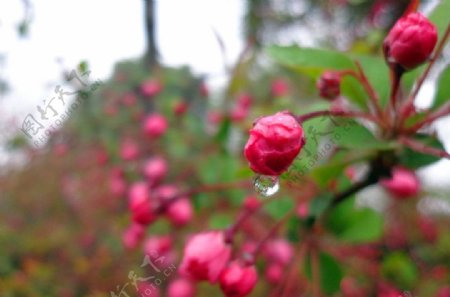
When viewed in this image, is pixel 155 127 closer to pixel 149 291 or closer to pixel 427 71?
pixel 149 291

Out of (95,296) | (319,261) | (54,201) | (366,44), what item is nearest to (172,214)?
(319,261)

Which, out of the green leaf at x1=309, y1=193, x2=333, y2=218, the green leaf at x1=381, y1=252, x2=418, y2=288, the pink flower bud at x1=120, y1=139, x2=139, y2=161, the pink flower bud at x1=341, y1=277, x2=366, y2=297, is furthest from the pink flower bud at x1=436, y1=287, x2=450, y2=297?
the pink flower bud at x1=120, y1=139, x2=139, y2=161

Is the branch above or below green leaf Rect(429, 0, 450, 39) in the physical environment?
below

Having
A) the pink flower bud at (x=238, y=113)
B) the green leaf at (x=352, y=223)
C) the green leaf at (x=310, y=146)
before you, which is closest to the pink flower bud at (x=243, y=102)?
the pink flower bud at (x=238, y=113)

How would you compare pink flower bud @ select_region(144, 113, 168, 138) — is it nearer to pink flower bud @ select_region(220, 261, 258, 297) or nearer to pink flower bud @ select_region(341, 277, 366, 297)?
pink flower bud @ select_region(341, 277, 366, 297)

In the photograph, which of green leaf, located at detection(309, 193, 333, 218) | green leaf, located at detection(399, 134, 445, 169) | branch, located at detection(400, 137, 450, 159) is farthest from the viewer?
green leaf, located at detection(309, 193, 333, 218)

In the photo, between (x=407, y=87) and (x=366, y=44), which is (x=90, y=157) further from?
(x=407, y=87)

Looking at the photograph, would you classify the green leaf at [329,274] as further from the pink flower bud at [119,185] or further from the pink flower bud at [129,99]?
the pink flower bud at [129,99]
